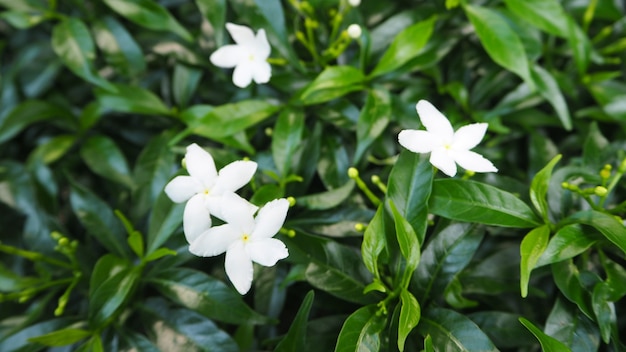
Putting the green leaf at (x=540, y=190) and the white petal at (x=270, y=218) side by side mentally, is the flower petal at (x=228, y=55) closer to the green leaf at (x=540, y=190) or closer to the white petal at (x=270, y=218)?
the white petal at (x=270, y=218)

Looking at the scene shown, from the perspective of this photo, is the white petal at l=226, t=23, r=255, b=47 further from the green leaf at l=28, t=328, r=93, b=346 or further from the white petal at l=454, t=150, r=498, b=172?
the green leaf at l=28, t=328, r=93, b=346

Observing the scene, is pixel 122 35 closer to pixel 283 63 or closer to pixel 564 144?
pixel 283 63

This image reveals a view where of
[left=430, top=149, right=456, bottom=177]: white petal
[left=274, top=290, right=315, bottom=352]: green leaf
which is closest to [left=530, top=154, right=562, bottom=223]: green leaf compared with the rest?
[left=430, top=149, right=456, bottom=177]: white petal

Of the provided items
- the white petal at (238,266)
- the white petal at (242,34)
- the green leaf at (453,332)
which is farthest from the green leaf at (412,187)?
the white petal at (242,34)

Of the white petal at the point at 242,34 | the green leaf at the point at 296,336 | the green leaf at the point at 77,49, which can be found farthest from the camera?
the green leaf at the point at 77,49

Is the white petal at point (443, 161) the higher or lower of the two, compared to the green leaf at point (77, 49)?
lower

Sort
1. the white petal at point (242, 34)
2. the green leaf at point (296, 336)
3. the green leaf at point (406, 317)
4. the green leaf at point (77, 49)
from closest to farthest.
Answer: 1. the green leaf at point (406, 317)
2. the green leaf at point (296, 336)
3. the white petal at point (242, 34)
4. the green leaf at point (77, 49)

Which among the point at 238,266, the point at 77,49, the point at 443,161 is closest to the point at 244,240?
the point at 238,266
